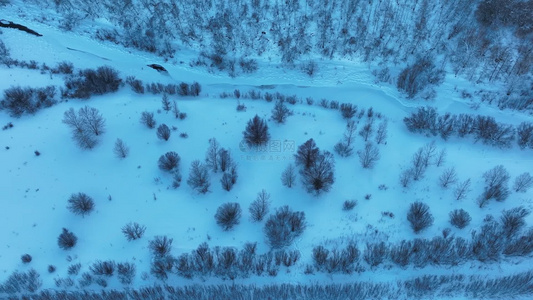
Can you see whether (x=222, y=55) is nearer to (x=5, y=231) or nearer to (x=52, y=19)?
(x=52, y=19)

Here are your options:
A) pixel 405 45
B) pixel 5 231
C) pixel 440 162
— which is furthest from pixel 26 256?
pixel 405 45

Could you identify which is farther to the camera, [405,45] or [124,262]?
[405,45]

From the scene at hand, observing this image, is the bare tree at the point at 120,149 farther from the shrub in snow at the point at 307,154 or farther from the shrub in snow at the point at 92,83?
the shrub in snow at the point at 307,154

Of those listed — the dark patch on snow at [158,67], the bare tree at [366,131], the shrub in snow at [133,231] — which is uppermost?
the dark patch on snow at [158,67]

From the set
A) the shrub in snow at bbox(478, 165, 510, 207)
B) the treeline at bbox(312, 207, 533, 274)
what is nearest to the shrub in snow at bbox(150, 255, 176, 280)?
the treeline at bbox(312, 207, 533, 274)

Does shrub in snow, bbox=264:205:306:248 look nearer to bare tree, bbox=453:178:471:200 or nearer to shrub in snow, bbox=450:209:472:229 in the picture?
shrub in snow, bbox=450:209:472:229

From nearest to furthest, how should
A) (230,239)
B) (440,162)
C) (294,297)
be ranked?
Answer: (294,297) → (230,239) → (440,162)

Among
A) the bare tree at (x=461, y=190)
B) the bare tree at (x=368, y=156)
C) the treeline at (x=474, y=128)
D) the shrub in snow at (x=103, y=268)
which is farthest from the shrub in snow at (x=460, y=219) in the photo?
the shrub in snow at (x=103, y=268)
